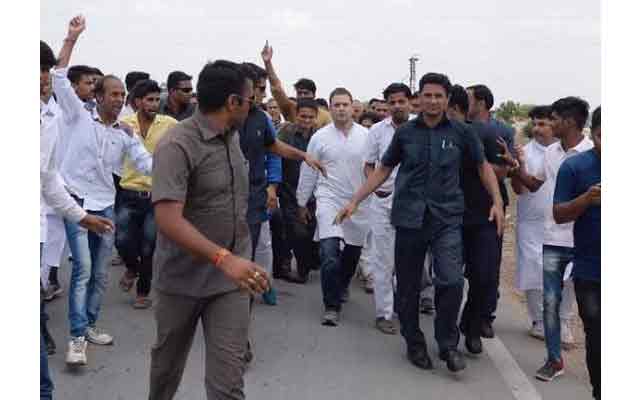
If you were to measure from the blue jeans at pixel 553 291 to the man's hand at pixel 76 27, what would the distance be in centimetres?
371

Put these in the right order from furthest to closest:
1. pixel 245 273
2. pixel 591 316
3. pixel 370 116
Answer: pixel 370 116
pixel 591 316
pixel 245 273

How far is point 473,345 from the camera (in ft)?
20.5

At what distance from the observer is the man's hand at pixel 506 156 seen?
6.26 m

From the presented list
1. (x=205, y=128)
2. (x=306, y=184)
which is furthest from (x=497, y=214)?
(x=205, y=128)

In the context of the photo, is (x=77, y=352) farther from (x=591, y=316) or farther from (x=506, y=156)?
(x=506, y=156)

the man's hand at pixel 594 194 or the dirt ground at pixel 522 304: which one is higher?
the man's hand at pixel 594 194

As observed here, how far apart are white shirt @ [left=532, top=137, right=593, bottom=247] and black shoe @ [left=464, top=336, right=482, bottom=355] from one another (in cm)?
100

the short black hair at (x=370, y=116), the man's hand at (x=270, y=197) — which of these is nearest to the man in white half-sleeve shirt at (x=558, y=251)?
the man's hand at (x=270, y=197)

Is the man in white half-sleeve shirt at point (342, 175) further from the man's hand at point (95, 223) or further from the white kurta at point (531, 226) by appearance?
the man's hand at point (95, 223)

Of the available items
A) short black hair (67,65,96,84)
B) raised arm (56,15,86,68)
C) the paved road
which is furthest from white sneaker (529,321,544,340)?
short black hair (67,65,96,84)

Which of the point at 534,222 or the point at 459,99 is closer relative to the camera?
the point at 459,99

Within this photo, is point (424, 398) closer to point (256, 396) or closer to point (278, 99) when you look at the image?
point (256, 396)

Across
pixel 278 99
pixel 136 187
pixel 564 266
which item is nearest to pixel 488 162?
pixel 564 266

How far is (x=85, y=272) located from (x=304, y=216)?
295cm
